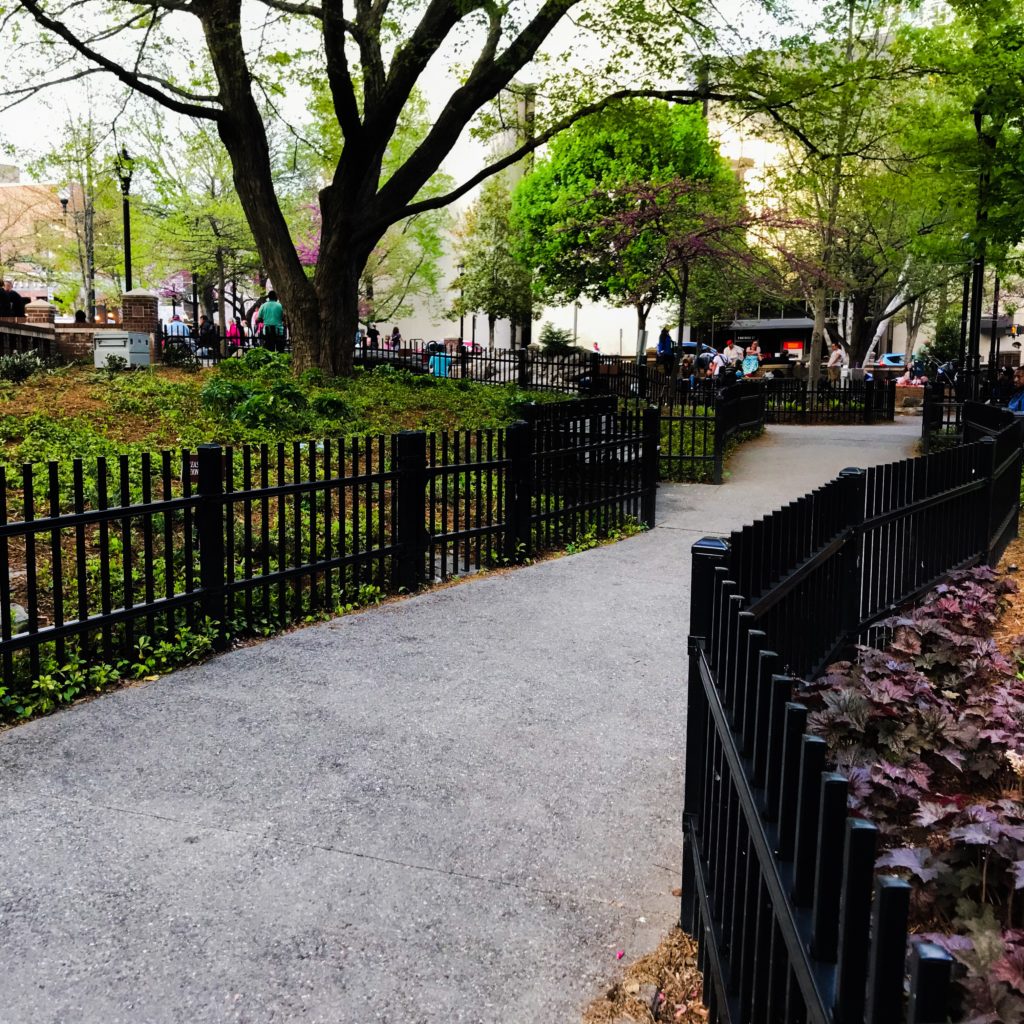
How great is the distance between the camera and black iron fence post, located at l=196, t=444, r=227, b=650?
605 cm

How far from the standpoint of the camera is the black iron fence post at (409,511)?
7.42m

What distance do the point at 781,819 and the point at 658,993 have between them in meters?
1.17

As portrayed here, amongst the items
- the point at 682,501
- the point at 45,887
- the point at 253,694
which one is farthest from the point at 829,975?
the point at 682,501

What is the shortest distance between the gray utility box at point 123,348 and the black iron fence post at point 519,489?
1401cm

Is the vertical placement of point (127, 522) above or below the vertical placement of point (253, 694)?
above

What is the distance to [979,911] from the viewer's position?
2.82 m

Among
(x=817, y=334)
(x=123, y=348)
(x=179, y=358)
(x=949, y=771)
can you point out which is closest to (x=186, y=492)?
(x=949, y=771)

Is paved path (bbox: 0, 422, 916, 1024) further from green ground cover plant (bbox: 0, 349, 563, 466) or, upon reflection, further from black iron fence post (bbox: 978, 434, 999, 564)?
green ground cover plant (bbox: 0, 349, 563, 466)

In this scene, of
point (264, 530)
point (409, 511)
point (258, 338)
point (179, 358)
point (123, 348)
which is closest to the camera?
point (264, 530)

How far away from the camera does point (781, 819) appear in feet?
6.78

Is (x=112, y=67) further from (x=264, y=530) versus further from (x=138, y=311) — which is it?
(x=264, y=530)

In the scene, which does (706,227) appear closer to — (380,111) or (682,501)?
(380,111)

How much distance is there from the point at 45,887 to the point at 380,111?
17518mm

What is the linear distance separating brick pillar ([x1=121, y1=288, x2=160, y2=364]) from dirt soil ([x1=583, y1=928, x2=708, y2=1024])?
22.6 metres
